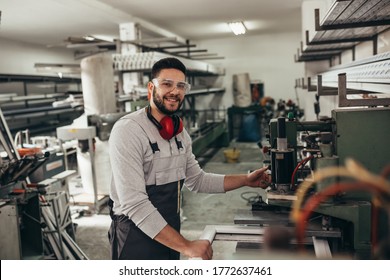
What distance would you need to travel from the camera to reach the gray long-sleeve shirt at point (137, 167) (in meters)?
1.32

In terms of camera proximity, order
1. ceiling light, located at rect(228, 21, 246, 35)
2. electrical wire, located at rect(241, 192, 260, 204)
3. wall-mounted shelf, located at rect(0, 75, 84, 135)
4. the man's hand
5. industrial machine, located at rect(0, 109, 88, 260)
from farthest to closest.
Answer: wall-mounted shelf, located at rect(0, 75, 84, 135), ceiling light, located at rect(228, 21, 246, 35), electrical wire, located at rect(241, 192, 260, 204), industrial machine, located at rect(0, 109, 88, 260), the man's hand

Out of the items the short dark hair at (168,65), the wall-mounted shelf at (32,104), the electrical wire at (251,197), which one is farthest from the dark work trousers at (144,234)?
the wall-mounted shelf at (32,104)

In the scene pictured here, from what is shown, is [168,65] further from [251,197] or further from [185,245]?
[251,197]

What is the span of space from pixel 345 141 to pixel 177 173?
0.69m

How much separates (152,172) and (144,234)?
0.86 ft

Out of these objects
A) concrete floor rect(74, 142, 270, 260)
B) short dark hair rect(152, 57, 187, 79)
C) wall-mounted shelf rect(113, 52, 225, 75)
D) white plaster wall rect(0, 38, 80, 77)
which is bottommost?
concrete floor rect(74, 142, 270, 260)

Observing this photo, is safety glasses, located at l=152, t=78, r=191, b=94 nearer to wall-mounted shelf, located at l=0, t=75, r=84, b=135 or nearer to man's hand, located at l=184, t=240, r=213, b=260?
man's hand, located at l=184, t=240, r=213, b=260

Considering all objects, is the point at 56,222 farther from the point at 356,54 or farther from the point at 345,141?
the point at 356,54

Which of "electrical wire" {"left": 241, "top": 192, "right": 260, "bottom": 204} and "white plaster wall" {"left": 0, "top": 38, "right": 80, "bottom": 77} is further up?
"white plaster wall" {"left": 0, "top": 38, "right": 80, "bottom": 77}

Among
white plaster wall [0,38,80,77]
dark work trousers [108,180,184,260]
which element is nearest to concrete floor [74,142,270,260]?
dark work trousers [108,180,184,260]

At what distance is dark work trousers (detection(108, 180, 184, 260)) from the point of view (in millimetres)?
1511

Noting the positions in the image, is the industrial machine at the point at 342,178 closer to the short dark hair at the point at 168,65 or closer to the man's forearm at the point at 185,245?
the man's forearm at the point at 185,245

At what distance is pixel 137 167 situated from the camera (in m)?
1.37

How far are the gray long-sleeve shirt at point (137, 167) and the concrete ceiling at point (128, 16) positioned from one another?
2901 mm
